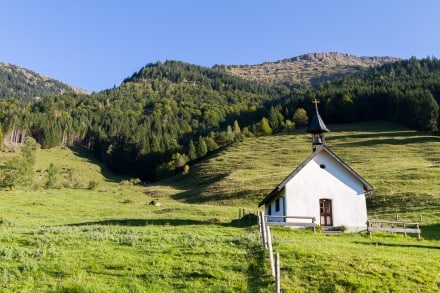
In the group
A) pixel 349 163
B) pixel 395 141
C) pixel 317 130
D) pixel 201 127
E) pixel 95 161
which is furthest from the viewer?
pixel 201 127

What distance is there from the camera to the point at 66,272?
17.5 metres

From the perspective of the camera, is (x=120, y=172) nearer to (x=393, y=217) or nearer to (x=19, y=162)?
(x=19, y=162)

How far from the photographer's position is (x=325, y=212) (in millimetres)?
36500

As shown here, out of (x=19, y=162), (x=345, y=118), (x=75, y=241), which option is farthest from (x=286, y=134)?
(x=75, y=241)

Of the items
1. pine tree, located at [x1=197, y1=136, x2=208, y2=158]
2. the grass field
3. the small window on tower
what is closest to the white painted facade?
the small window on tower

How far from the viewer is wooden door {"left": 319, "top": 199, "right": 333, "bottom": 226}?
36.2 m

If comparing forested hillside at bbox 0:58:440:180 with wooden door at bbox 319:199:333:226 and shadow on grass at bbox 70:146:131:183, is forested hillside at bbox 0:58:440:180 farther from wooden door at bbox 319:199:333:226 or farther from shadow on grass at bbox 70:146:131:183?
wooden door at bbox 319:199:333:226

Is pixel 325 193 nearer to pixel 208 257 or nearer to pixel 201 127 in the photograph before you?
pixel 208 257

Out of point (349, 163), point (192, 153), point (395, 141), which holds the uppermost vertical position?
point (192, 153)

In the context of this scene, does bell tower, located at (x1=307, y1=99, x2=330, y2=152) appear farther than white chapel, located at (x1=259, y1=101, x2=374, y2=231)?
Yes

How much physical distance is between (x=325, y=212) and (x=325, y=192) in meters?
1.75

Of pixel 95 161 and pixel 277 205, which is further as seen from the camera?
pixel 95 161

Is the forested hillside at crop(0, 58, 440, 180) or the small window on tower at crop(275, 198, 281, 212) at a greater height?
the forested hillside at crop(0, 58, 440, 180)

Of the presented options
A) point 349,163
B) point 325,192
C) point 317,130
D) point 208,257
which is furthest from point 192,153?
point 208,257
